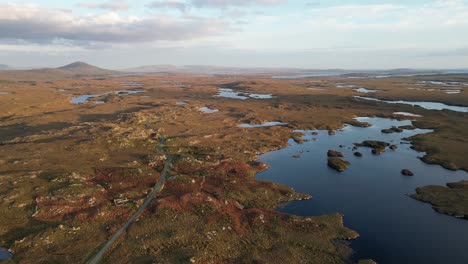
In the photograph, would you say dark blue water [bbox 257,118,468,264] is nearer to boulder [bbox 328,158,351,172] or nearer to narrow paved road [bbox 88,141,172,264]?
boulder [bbox 328,158,351,172]

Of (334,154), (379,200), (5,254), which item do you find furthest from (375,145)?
(5,254)

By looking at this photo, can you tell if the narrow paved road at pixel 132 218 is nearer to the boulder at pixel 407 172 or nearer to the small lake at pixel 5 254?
the small lake at pixel 5 254

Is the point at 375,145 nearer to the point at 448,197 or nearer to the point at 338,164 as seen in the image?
the point at 338,164

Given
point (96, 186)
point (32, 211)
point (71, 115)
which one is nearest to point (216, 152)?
point (96, 186)

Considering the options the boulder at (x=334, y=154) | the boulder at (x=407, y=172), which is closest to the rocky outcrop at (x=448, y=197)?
the boulder at (x=407, y=172)

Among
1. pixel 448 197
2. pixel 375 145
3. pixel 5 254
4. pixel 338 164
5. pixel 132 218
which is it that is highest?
pixel 375 145

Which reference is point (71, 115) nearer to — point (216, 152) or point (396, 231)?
point (216, 152)

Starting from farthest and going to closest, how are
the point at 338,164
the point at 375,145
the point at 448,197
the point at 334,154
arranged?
the point at 375,145
the point at 334,154
the point at 338,164
the point at 448,197

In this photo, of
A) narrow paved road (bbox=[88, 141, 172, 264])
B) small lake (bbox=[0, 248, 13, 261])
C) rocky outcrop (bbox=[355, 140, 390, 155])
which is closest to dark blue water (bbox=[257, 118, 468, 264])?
rocky outcrop (bbox=[355, 140, 390, 155])

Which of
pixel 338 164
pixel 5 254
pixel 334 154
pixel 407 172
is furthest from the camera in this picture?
pixel 334 154
